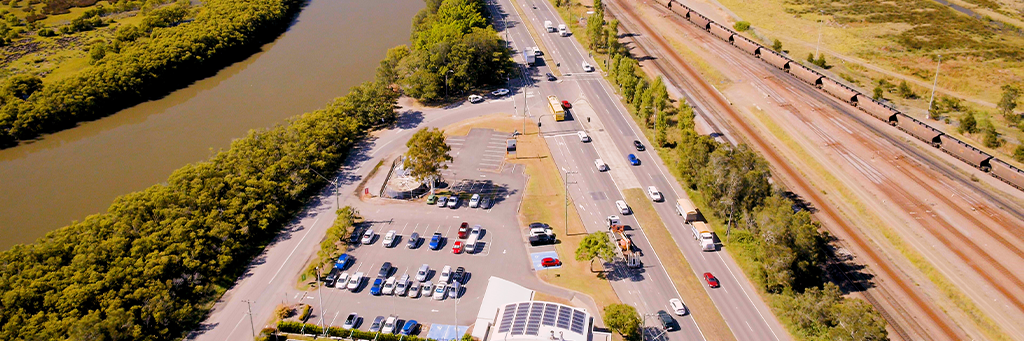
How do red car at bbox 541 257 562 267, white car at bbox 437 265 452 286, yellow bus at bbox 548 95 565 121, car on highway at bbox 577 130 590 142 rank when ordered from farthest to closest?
1. yellow bus at bbox 548 95 565 121
2. car on highway at bbox 577 130 590 142
3. red car at bbox 541 257 562 267
4. white car at bbox 437 265 452 286

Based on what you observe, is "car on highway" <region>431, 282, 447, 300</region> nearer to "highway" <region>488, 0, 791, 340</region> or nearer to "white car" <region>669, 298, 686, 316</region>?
"highway" <region>488, 0, 791, 340</region>

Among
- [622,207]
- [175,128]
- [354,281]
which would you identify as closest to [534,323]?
[354,281]

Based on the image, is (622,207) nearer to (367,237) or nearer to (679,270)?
(679,270)

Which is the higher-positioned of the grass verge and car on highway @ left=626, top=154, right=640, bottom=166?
car on highway @ left=626, top=154, right=640, bottom=166

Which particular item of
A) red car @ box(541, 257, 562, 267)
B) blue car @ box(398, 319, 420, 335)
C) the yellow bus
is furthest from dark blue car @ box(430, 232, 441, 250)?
the yellow bus

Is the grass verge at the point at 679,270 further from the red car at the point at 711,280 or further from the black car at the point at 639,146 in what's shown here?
the black car at the point at 639,146
